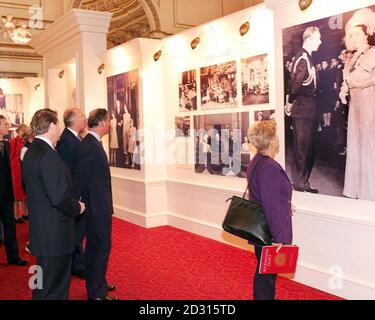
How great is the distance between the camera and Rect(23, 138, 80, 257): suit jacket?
299cm

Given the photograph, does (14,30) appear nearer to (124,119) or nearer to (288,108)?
(124,119)

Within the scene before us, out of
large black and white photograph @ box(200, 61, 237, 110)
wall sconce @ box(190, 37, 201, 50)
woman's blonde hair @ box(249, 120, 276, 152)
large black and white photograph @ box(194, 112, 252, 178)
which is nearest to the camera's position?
woman's blonde hair @ box(249, 120, 276, 152)

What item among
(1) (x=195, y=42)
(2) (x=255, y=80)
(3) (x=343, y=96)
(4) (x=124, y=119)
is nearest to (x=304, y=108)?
(3) (x=343, y=96)

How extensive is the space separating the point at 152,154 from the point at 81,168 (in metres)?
3.44

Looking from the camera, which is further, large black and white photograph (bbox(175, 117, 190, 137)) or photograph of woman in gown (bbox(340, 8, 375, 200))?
large black and white photograph (bbox(175, 117, 190, 137))

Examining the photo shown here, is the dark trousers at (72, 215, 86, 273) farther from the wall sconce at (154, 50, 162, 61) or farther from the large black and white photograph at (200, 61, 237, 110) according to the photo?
the wall sconce at (154, 50, 162, 61)

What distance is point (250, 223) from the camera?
123 inches

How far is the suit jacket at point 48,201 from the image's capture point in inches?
118

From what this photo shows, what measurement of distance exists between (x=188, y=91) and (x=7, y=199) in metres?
2.87

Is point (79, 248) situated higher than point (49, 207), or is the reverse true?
point (49, 207)

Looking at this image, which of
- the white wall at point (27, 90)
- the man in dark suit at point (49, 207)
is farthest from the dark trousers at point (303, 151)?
the white wall at point (27, 90)

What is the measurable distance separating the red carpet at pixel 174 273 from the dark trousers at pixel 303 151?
3.29 feet

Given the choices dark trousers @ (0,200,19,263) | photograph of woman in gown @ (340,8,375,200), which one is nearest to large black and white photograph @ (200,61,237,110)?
photograph of woman in gown @ (340,8,375,200)

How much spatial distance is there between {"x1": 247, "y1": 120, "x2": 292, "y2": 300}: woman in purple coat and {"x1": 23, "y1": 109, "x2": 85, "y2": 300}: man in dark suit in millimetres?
1237
